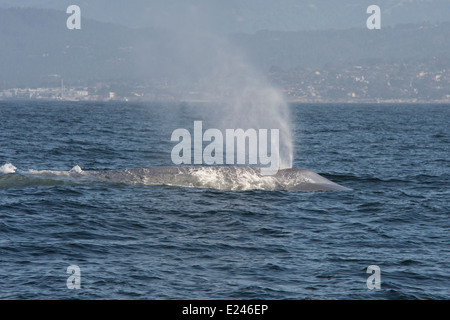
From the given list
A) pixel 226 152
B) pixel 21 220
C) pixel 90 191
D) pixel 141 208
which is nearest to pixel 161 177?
pixel 90 191
